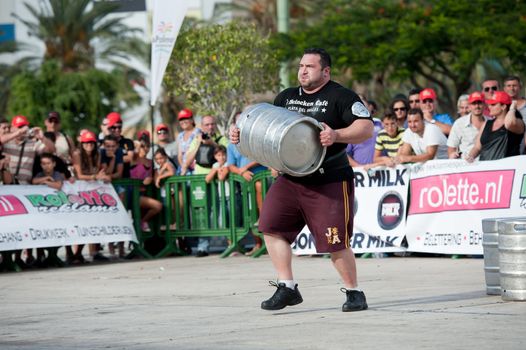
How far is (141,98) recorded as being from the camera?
175ft

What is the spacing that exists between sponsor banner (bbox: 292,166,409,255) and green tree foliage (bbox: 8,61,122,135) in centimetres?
3601

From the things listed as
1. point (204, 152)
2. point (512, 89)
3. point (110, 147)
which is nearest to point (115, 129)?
point (110, 147)

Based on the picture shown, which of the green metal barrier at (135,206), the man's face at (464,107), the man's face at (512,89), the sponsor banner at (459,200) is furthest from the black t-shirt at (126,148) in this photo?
the man's face at (512,89)

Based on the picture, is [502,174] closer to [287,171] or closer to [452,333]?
[287,171]

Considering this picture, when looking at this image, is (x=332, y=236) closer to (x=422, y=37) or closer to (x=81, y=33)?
(x=422, y=37)

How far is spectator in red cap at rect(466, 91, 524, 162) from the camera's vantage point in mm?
13328

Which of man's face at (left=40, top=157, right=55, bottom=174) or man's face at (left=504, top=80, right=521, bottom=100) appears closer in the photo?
man's face at (left=504, top=80, right=521, bottom=100)

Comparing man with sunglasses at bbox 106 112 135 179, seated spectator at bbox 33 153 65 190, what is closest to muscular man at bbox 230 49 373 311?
seated spectator at bbox 33 153 65 190

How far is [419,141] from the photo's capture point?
14492mm

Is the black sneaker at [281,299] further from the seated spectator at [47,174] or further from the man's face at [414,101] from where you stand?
the seated spectator at [47,174]

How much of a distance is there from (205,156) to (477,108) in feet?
13.8

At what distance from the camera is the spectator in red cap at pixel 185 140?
56.0 ft

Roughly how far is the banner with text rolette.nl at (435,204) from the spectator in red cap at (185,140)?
255cm

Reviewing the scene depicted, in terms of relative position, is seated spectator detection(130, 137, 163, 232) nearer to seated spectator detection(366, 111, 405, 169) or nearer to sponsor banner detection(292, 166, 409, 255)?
sponsor banner detection(292, 166, 409, 255)
